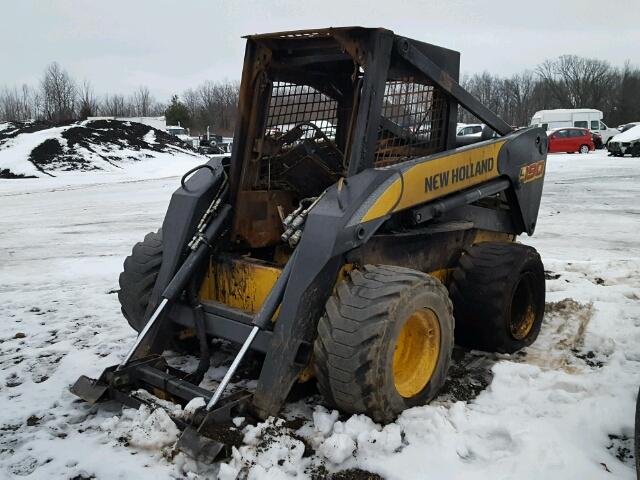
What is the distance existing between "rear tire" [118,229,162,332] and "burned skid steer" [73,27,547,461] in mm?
12

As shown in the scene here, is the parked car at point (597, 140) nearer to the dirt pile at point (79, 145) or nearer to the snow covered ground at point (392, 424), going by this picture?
the dirt pile at point (79, 145)

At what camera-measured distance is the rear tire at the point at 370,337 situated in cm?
323

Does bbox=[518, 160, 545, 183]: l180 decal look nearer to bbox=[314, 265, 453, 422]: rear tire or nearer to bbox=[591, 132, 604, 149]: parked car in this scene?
bbox=[314, 265, 453, 422]: rear tire

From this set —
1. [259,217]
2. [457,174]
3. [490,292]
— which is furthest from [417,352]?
[259,217]

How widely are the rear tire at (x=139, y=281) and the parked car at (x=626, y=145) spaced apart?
27.3 m

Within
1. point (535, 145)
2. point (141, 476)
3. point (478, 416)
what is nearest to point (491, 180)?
point (535, 145)

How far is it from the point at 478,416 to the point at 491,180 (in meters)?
2.02

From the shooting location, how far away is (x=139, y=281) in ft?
14.4

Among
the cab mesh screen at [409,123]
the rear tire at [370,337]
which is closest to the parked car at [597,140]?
the cab mesh screen at [409,123]

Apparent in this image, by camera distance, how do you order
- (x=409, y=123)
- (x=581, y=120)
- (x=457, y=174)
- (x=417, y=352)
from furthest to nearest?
(x=581, y=120), (x=409, y=123), (x=457, y=174), (x=417, y=352)

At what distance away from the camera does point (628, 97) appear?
→ 63188 mm

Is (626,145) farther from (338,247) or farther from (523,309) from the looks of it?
(338,247)

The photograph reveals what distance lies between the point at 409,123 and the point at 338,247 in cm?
142

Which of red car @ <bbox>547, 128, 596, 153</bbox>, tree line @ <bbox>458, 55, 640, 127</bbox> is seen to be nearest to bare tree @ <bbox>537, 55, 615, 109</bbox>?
tree line @ <bbox>458, 55, 640, 127</bbox>
